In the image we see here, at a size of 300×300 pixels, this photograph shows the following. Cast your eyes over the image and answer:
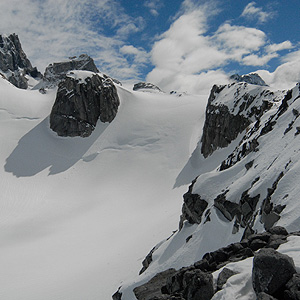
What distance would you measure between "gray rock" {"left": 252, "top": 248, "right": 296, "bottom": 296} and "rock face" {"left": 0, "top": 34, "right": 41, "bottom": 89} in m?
149

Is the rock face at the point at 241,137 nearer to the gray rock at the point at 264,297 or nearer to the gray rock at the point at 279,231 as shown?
the gray rock at the point at 279,231

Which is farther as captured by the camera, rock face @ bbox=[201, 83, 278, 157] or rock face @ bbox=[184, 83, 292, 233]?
rock face @ bbox=[201, 83, 278, 157]

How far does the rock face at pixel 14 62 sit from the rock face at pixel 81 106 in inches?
3706

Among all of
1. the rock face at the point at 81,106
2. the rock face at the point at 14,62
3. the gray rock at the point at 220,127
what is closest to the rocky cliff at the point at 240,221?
the gray rock at the point at 220,127

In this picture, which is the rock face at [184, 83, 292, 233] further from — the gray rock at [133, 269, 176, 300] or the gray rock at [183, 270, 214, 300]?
the gray rock at [183, 270, 214, 300]

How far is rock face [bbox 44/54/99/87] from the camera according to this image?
368 ft

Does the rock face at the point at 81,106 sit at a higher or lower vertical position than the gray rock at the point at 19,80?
lower

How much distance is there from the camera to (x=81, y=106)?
2160 inches

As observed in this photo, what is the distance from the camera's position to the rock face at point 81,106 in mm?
53938

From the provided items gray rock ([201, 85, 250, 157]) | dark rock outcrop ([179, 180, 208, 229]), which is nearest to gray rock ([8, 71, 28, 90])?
gray rock ([201, 85, 250, 157])

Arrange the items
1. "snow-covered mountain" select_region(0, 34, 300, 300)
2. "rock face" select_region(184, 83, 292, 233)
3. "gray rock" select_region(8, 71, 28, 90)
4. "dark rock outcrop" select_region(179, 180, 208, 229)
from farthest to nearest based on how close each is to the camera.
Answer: "gray rock" select_region(8, 71, 28, 90)
"dark rock outcrop" select_region(179, 180, 208, 229)
"rock face" select_region(184, 83, 292, 233)
"snow-covered mountain" select_region(0, 34, 300, 300)

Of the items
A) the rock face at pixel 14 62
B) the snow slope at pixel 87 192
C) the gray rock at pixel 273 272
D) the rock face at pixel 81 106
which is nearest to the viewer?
the gray rock at pixel 273 272

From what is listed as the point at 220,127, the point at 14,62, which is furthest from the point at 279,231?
the point at 14,62

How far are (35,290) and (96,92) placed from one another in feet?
139
